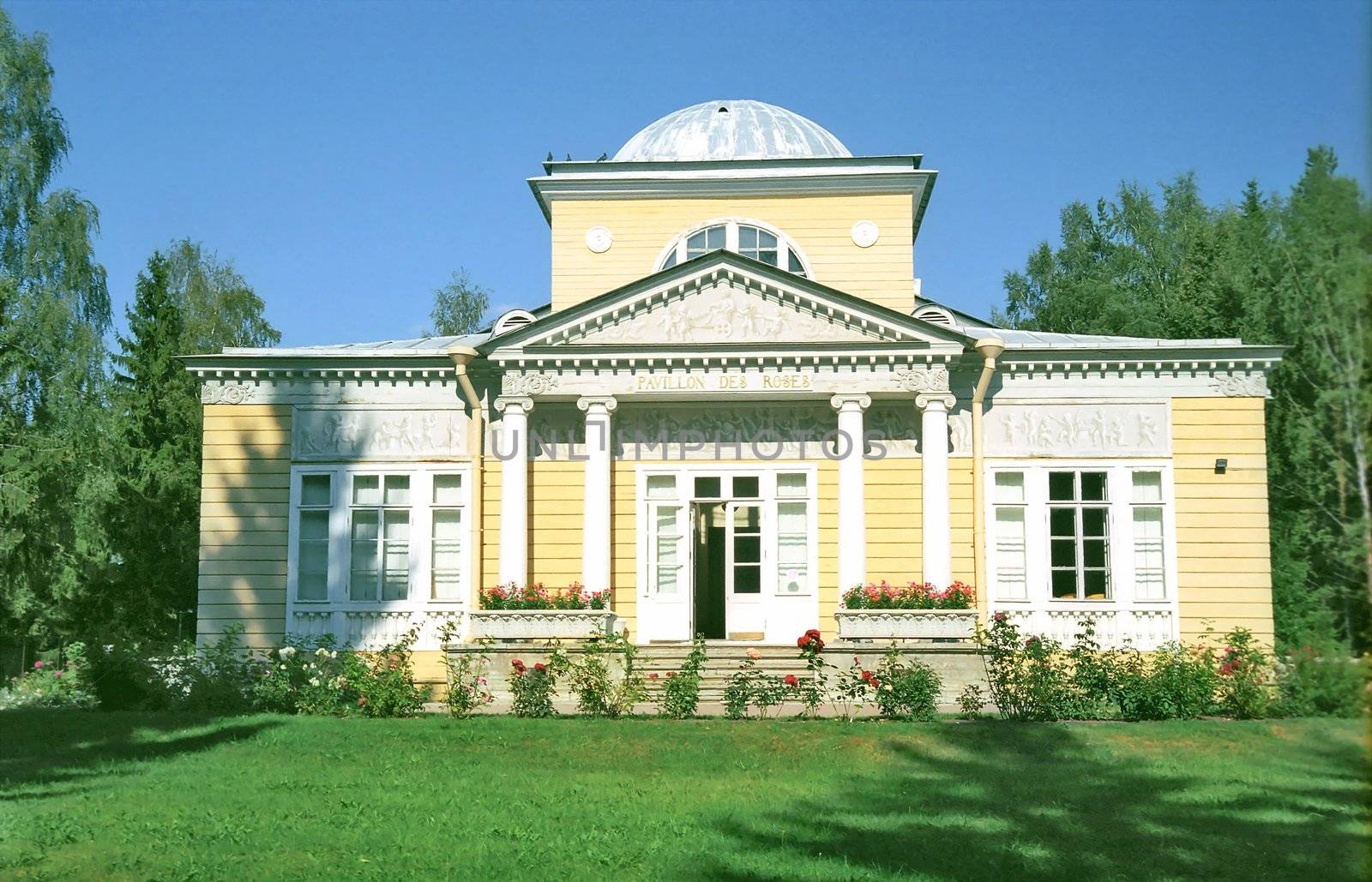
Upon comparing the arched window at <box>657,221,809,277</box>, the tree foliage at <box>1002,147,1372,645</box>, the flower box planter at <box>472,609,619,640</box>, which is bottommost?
the flower box planter at <box>472,609,619,640</box>

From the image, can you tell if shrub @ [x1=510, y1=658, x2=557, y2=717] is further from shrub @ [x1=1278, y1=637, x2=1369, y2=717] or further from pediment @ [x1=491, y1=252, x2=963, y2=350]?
shrub @ [x1=1278, y1=637, x2=1369, y2=717]

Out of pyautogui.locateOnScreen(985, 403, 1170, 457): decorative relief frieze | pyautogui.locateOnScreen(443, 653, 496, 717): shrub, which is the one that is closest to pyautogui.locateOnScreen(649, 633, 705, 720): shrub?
pyautogui.locateOnScreen(443, 653, 496, 717): shrub

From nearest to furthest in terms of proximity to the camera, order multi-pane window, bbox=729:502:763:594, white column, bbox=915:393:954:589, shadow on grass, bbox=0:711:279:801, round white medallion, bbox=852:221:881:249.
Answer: shadow on grass, bbox=0:711:279:801, white column, bbox=915:393:954:589, multi-pane window, bbox=729:502:763:594, round white medallion, bbox=852:221:881:249

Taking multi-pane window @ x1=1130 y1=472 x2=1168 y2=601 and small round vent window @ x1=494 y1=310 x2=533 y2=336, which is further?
small round vent window @ x1=494 y1=310 x2=533 y2=336

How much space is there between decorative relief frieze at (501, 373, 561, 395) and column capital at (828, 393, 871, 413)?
4.09 m

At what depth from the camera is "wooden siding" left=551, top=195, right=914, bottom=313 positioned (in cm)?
2075

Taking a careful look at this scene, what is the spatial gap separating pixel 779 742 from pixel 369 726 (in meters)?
4.40

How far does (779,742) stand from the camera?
39.8 ft

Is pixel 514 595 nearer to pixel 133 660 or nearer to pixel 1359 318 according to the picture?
pixel 133 660

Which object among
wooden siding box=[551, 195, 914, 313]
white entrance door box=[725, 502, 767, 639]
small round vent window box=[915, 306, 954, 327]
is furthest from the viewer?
wooden siding box=[551, 195, 914, 313]

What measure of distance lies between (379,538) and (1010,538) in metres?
9.35

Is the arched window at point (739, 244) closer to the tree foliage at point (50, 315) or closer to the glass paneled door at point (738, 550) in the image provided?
the glass paneled door at point (738, 550)

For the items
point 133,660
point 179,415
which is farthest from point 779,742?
point 179,415

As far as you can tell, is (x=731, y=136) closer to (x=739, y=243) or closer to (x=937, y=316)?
(x=739, y=243)
